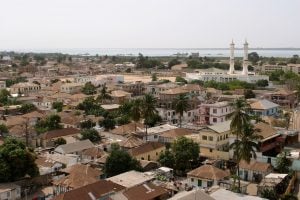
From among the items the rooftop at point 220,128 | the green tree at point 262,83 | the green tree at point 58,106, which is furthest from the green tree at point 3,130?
the green tree at point 262,83

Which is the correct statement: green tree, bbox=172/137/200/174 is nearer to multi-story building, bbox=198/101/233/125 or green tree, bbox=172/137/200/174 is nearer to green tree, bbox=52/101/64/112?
multi-story building, bbox=198/101/233/125

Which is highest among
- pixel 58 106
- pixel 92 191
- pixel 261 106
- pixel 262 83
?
pixel 261 106

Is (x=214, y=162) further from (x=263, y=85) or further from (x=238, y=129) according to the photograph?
(x=263, y=85)

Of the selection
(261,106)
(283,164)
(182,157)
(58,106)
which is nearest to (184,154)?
(182,157)

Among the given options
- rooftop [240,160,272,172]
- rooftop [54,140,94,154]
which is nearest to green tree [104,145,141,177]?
rooftop [54,140,94,154]

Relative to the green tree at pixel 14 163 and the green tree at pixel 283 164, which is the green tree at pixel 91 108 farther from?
the green tree at pixel 283 164

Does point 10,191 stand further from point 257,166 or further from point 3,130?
point 3,130

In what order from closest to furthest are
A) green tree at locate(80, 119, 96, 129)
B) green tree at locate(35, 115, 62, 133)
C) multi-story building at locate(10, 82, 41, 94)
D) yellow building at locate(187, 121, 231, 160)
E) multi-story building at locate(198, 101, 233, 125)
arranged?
yellow building at locate(187, 121, 231, 160), green tree at locate(35, 115, 62, 133), multi-story building at locate(198, 101, 233, 125), green tree at locate(80, 119, 96, 129), multi-story building at locate(10, 82, 41, 94)
